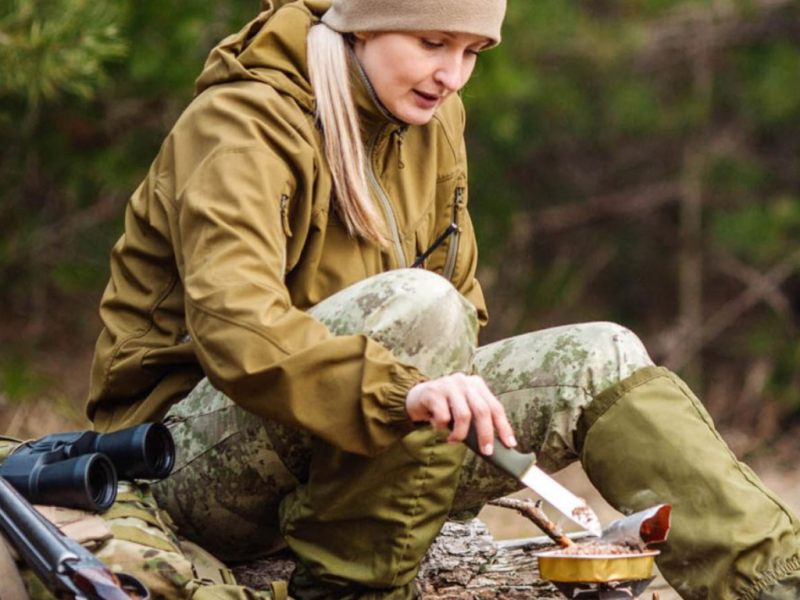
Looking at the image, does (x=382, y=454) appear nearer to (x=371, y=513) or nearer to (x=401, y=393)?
(x=371, y=513)

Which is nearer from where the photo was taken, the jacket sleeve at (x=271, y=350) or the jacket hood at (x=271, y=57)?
the jacket sleeve at (x=271, y=350)

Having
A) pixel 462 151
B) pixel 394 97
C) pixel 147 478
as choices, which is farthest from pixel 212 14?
pixel 147 478

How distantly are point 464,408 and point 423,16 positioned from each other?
2.73 ft

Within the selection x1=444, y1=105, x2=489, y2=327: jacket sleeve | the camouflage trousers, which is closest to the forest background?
x1=444, y1=105, x2=489, y2=327: jacket sleeve

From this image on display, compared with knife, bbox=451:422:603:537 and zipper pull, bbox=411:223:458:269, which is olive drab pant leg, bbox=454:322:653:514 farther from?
knife, bbox=451:422:603:537

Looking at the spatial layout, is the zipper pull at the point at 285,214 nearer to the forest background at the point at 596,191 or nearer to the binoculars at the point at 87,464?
the binoculars at the point at 87,464

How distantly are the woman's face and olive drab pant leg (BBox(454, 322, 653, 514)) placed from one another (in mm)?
504

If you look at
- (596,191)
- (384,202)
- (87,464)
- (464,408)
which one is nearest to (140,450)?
(87,464)

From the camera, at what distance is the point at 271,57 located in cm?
Answer: 269

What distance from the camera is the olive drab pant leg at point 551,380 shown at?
2.60 metres

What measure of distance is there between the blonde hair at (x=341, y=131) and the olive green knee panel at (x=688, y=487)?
556mm

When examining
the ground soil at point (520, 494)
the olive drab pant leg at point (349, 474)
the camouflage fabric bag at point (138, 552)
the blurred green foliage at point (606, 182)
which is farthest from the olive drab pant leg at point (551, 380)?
the blurred green foliage at point (606, 182)

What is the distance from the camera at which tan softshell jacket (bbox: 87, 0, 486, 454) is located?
2.30m

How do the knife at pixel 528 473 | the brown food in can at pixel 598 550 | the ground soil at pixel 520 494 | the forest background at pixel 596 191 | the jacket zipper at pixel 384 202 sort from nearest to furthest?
the knife at pixel 528 473 < the brown food in can at pixel 598 550 < the jacket zipper at pixel 384 202 < the ground soil at pixel 520 494 < the forest background at pixel 596 191
